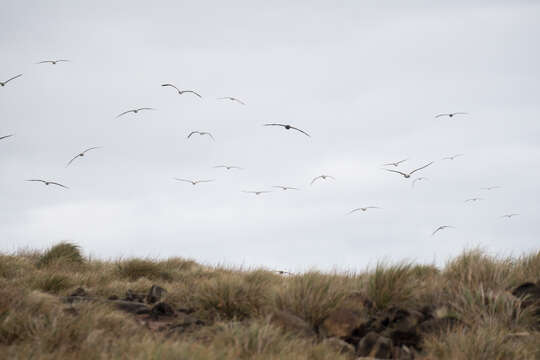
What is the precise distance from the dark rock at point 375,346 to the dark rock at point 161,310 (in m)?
3.08

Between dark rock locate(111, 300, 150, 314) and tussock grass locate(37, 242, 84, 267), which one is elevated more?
tussock grass locate(37, 242, 84, 267)

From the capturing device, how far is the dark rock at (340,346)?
5551mm

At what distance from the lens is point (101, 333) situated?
18.2ft

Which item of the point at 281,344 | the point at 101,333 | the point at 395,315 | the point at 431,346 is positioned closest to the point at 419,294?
the point at 395,315

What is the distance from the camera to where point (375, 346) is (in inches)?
217

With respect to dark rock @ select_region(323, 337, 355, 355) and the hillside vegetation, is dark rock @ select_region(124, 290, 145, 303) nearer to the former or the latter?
the hillside vegetation

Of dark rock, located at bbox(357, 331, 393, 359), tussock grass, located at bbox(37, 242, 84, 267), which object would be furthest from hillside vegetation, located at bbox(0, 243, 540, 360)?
tussock grass, located at bbox(37, 242, 84, 267)

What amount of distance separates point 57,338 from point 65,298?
2.62 metres

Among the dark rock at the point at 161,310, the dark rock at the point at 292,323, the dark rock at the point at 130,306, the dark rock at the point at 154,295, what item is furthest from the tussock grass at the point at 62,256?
the dark rock at the point at 292,323

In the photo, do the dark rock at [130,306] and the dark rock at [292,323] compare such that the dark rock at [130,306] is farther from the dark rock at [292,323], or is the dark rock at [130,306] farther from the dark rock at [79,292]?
the dark rock at [292,323]

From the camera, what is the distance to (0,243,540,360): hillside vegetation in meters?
5.19

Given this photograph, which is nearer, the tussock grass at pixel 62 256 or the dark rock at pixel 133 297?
the dark rock at pixel 133 297

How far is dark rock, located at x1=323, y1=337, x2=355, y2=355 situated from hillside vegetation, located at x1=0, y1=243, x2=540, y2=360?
0.01 metres

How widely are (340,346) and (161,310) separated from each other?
305 centimetres
